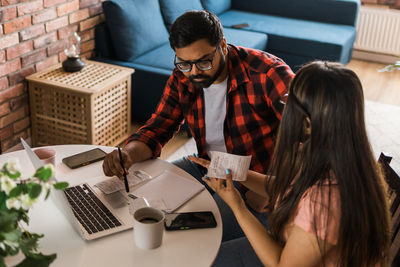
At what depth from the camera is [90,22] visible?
10.0 feet

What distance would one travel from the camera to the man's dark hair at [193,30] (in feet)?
5.04

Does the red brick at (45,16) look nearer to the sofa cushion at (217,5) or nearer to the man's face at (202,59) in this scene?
the man's face at (202,59)

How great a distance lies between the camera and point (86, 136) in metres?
2.64

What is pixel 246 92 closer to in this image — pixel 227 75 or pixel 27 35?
pixel 227 75

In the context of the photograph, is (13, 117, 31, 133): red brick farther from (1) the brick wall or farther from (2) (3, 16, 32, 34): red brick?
(2) (3, 16, 32, 34): red brick

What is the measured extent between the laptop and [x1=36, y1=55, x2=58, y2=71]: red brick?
1.53 m

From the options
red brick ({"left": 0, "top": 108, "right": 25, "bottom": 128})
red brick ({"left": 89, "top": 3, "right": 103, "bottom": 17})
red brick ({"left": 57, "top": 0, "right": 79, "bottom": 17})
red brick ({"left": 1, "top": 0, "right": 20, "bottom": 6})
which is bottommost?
red brick ({"left": 0, "top": 108, "right": 25, "bottom": 128})

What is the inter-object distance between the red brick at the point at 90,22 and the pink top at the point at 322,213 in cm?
233

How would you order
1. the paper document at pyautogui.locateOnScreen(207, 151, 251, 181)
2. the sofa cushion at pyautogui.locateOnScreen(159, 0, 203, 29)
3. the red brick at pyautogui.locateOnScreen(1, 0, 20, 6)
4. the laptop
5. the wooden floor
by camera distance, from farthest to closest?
1. the wooden floor
2. the sofa cushion at pyautogui.locateOnScreen(159, 0, 203, 29)
3. the red brick at pyautogui.locateOnScreen(1, 0, 20, 6)
4. the paper document at pyautogui.locateOnScreen(207, 151, 251, 181)
5. the laptop

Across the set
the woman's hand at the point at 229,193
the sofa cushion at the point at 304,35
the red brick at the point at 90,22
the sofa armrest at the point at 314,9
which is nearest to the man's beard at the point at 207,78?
A: the woman's hand at the point at 229,193

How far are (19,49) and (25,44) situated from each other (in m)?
0.05

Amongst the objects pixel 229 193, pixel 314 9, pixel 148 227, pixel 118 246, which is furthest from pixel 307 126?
pixel 314 9

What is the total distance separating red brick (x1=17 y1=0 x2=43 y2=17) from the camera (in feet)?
7.97

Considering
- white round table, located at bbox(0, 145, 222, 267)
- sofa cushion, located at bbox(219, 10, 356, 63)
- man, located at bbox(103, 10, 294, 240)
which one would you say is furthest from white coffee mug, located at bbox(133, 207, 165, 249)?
sofa cushion, located at bbox(219, 10, 356, 63)
